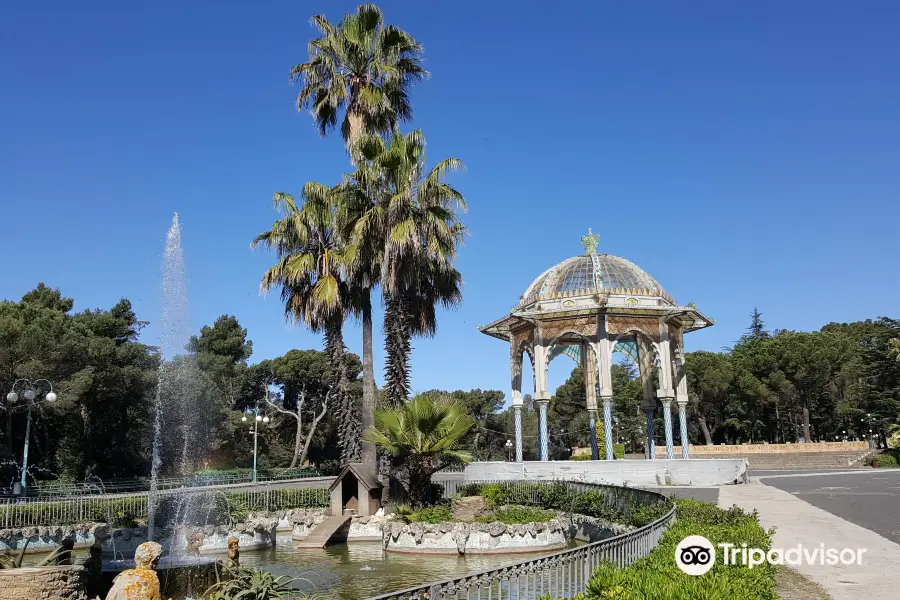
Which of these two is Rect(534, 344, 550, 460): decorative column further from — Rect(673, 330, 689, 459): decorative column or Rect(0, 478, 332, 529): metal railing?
Rect(0, 478, 332, 529): metal railing

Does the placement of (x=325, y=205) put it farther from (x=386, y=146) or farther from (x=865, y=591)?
(x=865, y=591)

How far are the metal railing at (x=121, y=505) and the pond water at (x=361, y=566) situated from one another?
13.0 ft

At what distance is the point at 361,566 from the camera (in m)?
15.8

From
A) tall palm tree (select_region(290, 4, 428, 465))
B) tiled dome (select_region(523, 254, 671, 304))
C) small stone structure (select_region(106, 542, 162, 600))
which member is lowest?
small stone structure (select_region(106, 542, 162, 600))

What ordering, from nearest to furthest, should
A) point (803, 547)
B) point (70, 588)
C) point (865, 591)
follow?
point (70, 588)
point (865, 591)
point (803, 547)

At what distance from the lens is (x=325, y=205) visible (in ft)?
83.7

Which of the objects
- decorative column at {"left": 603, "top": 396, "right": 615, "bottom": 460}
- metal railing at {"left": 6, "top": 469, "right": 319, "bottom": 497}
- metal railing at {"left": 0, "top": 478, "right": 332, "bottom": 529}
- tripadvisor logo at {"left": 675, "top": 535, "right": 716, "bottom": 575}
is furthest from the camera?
decorative column at {"left": 603, "top": 396, "right": 615, "bottom": 460}

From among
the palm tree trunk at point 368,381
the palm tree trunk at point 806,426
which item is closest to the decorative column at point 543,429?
the palm tree trunk at point 368,381

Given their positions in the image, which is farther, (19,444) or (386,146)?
(19,444)

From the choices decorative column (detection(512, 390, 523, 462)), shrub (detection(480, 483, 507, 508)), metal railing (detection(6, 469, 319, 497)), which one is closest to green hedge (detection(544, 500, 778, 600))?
shrub (detection(480, 483, 507, 508))

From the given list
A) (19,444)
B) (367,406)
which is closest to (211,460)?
(19,444)

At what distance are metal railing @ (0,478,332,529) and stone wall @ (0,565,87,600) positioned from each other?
14.8 m

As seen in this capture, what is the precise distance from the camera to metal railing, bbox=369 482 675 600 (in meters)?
5.48

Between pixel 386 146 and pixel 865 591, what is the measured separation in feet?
60.3
